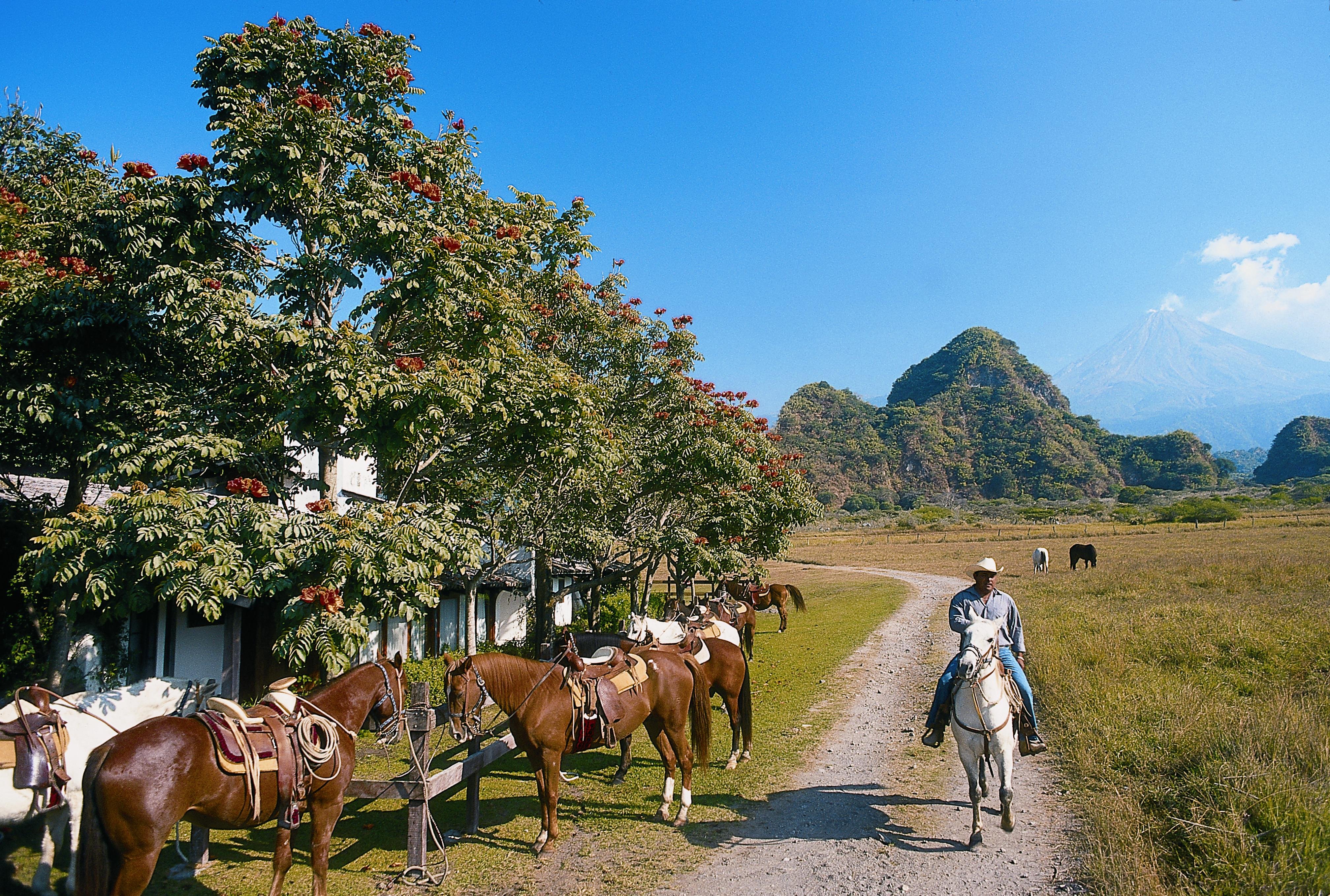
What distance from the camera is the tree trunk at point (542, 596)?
52.1ft

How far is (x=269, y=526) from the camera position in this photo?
744 centimetres

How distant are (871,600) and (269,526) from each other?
84.1 feet

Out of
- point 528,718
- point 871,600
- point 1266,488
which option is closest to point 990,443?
point 1266,488

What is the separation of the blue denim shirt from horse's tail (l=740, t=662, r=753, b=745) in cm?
313

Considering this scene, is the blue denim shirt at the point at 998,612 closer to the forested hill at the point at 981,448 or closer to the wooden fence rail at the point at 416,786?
the wooden fence rail at the point at 416,786

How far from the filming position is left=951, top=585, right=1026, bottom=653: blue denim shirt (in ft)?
25.6

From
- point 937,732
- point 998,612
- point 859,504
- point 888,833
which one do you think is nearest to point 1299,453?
point 859,504

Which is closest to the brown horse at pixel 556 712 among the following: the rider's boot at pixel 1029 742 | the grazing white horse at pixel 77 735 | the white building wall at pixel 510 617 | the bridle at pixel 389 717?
the bridle at pixel 389 717

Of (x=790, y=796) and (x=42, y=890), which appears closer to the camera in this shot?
(x=42, y=890)

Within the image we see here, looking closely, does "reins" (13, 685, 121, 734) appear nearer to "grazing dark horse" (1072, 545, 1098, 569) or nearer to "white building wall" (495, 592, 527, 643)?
"white building wall" (495, 592, 527, 643)

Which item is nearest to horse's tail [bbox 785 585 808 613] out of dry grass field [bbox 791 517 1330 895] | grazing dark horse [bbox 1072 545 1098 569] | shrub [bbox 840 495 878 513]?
dry grass field [bbox 791 517 1330 895]

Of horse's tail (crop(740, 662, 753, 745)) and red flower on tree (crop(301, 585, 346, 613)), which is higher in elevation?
red flower on tree (crop(301, 585, 346, 613))

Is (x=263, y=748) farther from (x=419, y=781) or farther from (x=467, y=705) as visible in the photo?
(x=467, y=705)

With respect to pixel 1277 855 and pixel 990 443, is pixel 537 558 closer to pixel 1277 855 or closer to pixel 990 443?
pixel 1277 855
